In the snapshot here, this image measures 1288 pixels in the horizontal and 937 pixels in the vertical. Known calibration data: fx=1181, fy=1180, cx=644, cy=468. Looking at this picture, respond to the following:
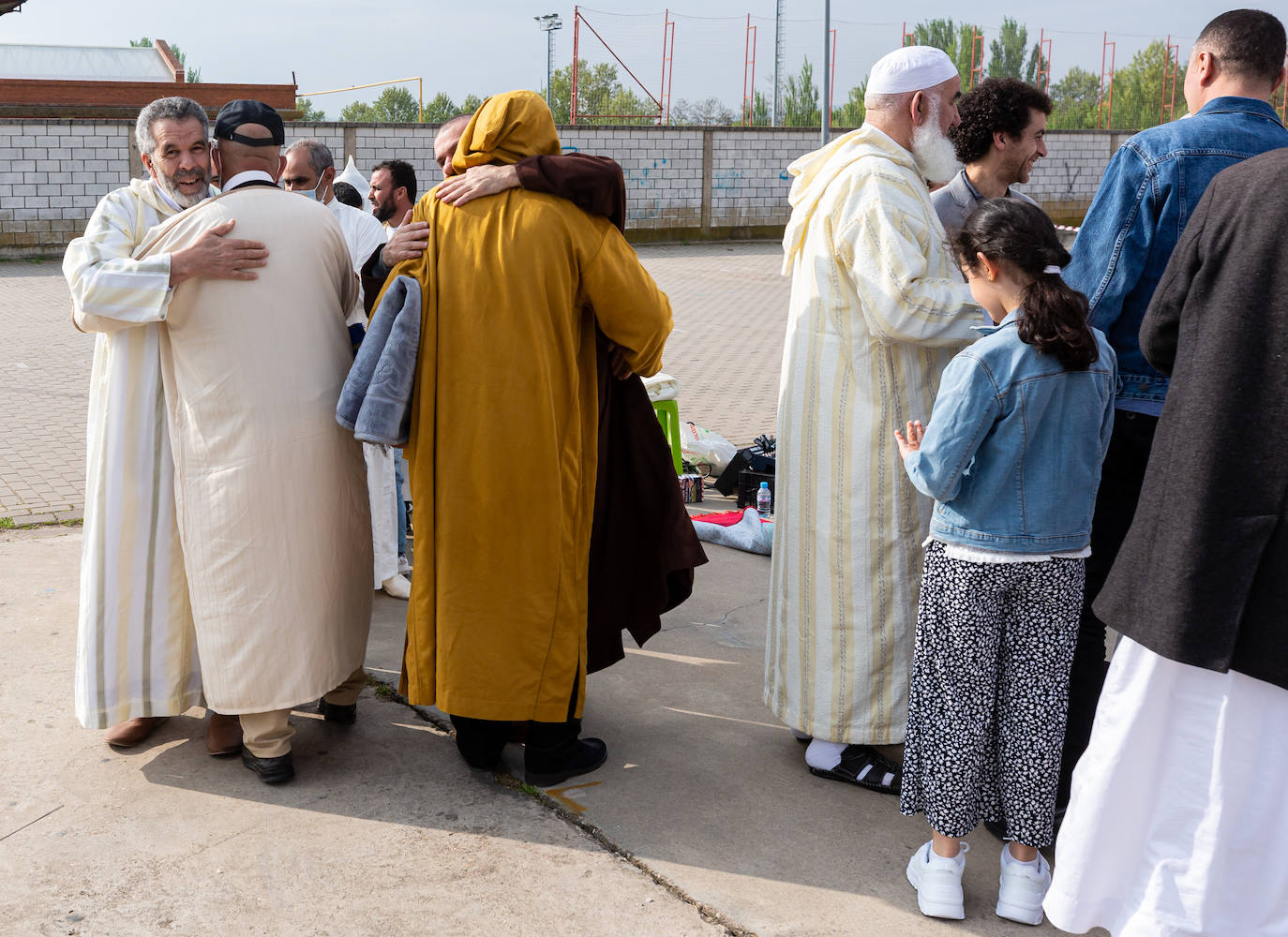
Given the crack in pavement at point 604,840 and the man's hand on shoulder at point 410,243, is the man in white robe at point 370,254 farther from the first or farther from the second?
the man's hand on shoulder at point 410,243

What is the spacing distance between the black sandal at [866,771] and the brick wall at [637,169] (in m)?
13.5

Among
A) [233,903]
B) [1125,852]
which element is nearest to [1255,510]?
[1125,852]

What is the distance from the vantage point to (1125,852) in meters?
2.44

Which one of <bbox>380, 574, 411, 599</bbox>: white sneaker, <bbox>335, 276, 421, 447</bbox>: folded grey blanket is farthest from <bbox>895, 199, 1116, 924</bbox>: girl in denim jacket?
<bbox>380, 574, 411, 599</bbox>: white sneaker

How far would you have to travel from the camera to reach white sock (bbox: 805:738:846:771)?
3.39 meters

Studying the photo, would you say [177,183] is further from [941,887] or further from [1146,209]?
[941,887]

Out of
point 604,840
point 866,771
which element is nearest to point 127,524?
point 604,840

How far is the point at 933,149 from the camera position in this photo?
130 inches

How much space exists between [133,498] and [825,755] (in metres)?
2.09

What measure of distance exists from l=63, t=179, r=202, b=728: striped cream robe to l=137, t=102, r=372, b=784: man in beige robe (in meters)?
0.08

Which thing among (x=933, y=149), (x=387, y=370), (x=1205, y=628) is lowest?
(x=1205, y=628)

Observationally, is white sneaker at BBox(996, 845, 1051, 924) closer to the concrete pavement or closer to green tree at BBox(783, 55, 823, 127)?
the concrete pavement

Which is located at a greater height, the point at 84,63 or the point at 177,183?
the point at 84,63

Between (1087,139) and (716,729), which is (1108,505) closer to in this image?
(716,729)
